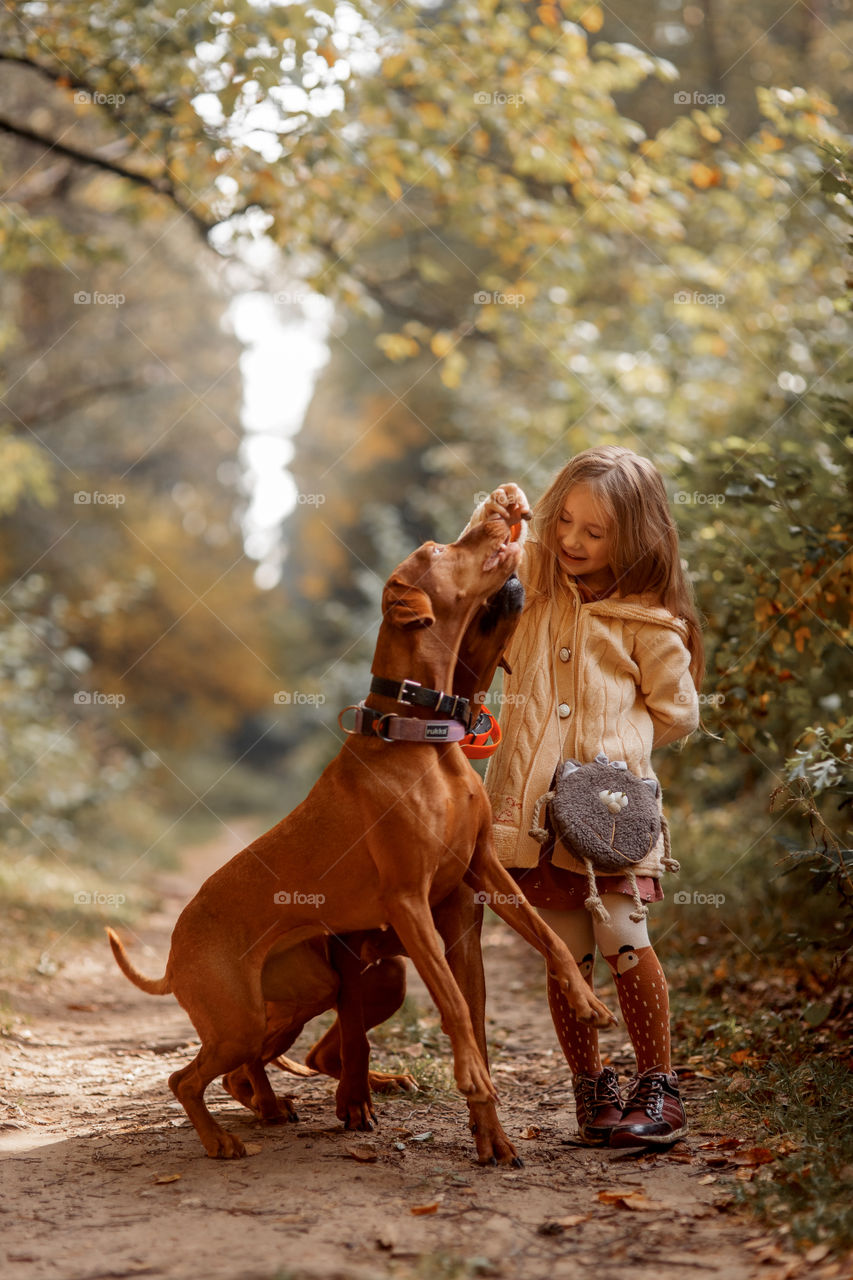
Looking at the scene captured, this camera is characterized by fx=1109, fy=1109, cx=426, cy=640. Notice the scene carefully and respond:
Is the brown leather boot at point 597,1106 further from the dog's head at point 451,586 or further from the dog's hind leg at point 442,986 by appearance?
the dog's head at point 451,586

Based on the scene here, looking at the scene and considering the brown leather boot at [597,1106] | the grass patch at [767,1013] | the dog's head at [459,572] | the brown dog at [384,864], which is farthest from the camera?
the brown leather boot at [597,1106]

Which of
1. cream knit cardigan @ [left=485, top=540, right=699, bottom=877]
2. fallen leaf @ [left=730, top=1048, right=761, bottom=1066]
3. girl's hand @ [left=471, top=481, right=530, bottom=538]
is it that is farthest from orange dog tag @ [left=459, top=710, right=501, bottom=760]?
fallen leaf @ [left=730, top=1048, right=761, bottom=1066]

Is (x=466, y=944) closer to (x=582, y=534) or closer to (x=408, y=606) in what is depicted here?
(x=408, y=606)

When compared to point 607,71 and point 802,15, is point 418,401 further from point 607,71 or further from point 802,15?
point 607,71

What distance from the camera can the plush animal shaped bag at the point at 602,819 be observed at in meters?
3.42

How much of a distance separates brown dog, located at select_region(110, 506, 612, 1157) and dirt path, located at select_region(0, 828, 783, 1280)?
10.9 inches

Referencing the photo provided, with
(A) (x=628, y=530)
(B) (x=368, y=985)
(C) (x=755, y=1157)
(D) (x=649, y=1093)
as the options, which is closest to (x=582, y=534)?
(A) (x=628, y=530)

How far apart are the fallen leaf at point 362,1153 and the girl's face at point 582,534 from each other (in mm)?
1927

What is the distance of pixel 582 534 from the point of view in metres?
3.68

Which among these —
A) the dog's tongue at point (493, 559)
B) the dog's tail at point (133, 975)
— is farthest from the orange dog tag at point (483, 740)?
the dog's tail at point (133, 975)

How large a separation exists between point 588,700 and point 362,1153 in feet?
5.05

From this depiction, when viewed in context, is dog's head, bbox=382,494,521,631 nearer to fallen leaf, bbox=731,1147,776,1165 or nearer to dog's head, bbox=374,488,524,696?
dog's head, bbox=374,488,524,696

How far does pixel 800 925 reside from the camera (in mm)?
5367

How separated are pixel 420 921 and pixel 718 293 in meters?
7.83
